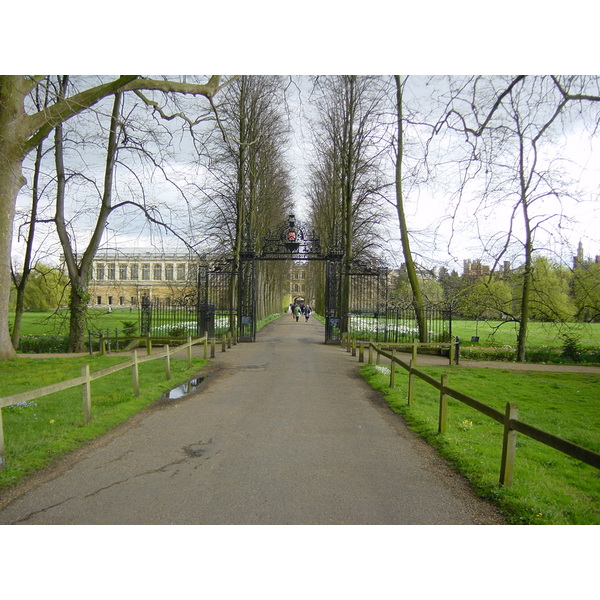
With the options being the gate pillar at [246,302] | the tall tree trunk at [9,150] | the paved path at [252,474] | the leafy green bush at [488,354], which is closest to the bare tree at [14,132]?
the tall tree trunk at [9,150]

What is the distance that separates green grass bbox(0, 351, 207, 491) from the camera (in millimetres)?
5039

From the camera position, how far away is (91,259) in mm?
16562

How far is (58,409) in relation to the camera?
7.43 meters

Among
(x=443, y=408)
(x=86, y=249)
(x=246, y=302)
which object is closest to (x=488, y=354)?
(x=246, y=302)

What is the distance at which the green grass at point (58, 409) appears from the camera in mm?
5039

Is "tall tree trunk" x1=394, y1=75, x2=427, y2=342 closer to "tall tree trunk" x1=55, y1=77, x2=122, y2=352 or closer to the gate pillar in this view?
the gate pillar

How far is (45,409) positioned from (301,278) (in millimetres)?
79464

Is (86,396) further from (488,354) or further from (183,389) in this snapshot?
(488,354)

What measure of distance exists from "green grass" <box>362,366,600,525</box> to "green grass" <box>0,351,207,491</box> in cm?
433

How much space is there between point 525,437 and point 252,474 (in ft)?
13.8

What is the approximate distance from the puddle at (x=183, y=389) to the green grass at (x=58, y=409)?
19 cm

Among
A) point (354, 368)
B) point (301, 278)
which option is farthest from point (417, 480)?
point (301, 278)

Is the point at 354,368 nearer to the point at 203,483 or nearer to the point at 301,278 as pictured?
the point at 203,483

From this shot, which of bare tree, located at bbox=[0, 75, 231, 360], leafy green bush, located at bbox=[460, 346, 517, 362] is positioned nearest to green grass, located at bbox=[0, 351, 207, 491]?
bare tree, located at bbox=[0, 75, 231, 360]
